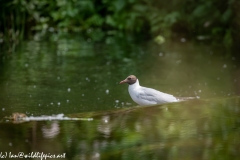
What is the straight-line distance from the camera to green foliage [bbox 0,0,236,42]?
13875mm

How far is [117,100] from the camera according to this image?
8.18 meters

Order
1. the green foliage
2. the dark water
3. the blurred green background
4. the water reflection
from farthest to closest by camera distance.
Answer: the green foliage
the blurred green background
the dark water
the water reflection

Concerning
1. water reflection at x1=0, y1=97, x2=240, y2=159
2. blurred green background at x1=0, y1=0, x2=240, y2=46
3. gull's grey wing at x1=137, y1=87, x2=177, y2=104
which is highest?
blurred green background at x1=0, y1=0, x2=240, y2=46

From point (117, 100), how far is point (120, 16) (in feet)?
28.2

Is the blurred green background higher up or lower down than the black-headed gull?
higher up

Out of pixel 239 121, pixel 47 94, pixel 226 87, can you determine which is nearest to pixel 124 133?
pixel 239 121

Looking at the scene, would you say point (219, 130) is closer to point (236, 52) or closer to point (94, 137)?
point (94, 137)

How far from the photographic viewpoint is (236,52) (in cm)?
1228

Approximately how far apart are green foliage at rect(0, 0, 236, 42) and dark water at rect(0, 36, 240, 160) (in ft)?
2.80

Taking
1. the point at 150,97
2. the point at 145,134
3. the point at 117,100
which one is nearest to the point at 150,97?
the point at 150,97

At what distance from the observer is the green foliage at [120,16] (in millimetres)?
13875

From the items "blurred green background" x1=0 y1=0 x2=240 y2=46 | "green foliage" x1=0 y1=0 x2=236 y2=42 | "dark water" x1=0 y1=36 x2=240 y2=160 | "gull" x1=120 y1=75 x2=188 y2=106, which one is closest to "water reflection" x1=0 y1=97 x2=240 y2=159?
"dark water" x1=0 y1=36 x2=240 y2=160

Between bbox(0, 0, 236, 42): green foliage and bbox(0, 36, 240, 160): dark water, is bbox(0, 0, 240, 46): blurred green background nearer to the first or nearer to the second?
bbox(0, 0, 236, 42): green foliage

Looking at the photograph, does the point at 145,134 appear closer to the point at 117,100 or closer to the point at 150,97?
the point at 150,97
